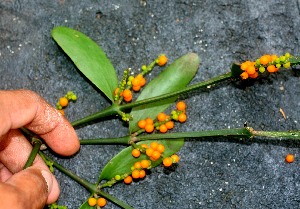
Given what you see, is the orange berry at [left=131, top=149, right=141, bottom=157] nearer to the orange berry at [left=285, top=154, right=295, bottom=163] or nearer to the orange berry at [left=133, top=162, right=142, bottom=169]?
the orange berry at [left=133, top=162, right=142, bottom=169]

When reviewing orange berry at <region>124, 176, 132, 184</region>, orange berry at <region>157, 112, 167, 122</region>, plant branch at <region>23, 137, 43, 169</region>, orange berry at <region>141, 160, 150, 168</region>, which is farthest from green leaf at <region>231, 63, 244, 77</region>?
plant branch at <region>23, 137, 43, 169</region>

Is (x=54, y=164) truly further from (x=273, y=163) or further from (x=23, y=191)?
(x=273, y=163)

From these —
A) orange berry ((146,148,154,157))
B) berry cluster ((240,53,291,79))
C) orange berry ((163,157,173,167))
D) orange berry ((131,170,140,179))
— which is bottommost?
orange berry ((131,170,140,179))

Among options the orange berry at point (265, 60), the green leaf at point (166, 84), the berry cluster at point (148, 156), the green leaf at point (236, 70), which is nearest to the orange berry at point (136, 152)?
the berry cluster at point (148, 156)

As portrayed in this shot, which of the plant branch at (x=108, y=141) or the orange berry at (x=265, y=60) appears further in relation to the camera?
the plant branch at (x=108, y=141)

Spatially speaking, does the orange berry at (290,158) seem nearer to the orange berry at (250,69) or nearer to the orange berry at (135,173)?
the orange berry at (250,69)

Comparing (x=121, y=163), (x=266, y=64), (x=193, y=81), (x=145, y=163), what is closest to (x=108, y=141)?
(x=121, y=163)
